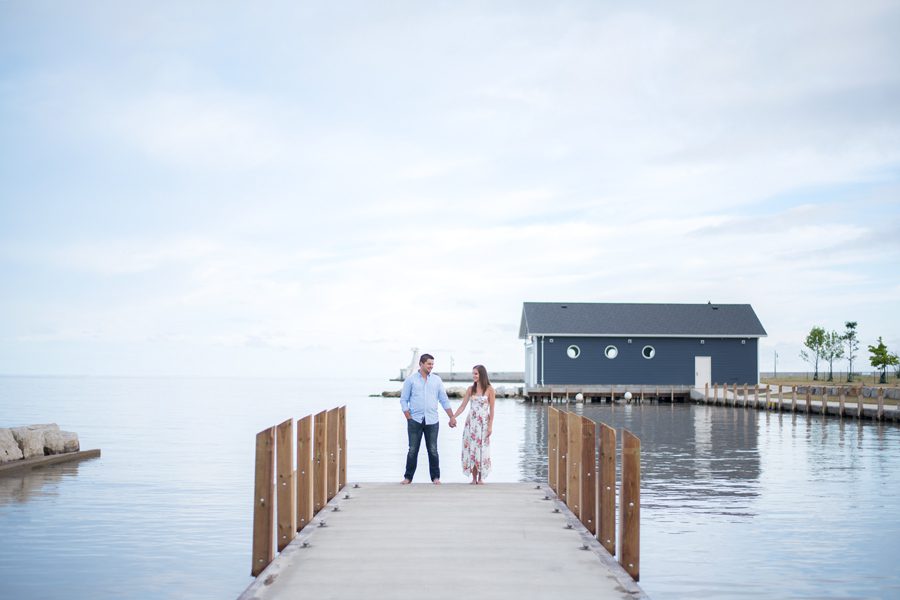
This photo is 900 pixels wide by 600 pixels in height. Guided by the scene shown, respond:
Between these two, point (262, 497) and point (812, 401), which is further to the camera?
point (812, 401)

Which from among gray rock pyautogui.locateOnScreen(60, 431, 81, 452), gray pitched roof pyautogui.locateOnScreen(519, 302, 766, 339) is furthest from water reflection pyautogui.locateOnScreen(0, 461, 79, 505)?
gray pitched roof pyautogui.locateOnScreen(519, 302, 766, 339)

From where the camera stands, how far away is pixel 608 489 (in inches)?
353

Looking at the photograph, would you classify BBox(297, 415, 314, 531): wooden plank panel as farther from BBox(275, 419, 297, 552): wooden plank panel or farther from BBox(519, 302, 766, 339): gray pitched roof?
BBox(519, 302, 766, 339): gray pitched roof

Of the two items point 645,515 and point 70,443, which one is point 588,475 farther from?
point 70,443

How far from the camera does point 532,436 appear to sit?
109 ft

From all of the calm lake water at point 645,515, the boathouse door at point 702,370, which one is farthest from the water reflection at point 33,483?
the boathouse door at point 702,370

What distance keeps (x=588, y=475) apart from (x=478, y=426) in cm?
292

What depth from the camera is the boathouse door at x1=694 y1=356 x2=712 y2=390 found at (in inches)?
2258

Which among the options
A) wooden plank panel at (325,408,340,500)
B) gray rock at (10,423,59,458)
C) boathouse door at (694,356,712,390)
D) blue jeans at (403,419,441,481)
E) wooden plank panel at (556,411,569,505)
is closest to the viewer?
wooden plank panel at (556,411,569,505)

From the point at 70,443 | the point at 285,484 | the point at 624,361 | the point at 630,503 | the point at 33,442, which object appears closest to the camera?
the point at 630,503

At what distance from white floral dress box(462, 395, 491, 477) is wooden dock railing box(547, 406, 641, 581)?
0.94 metres

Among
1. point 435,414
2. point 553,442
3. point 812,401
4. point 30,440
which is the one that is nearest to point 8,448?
point 30,440

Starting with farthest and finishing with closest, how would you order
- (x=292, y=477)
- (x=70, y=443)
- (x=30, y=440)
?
1. (x=70, y=443)
2. (x=30, y=440)
3. (x=292, y=477)

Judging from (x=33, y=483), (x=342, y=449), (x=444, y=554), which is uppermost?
(x=342, y=449)
